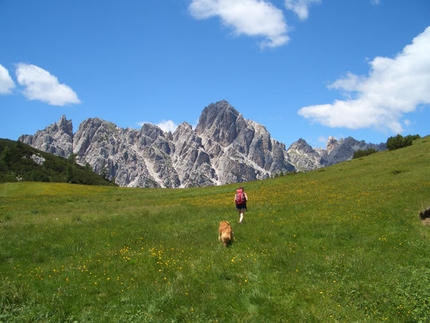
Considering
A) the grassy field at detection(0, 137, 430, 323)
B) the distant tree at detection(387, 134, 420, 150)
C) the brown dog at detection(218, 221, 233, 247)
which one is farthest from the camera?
the distant tree at detection(387, 134, 420, 150)

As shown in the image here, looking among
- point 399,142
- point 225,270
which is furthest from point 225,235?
point 399,142

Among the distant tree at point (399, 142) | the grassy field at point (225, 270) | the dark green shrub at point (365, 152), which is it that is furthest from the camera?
the dark green shrub at point (365, 152)

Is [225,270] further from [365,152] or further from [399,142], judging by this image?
[365,152]

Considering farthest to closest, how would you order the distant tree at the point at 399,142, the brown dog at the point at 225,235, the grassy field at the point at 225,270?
the distant tree at the point at 399,142
the brown dog at the point at 225,235
the grassy field at the point at 225,270

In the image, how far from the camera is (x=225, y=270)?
13.2m

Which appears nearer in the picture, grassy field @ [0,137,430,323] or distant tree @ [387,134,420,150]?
grassy field @ [0,137,430,323]

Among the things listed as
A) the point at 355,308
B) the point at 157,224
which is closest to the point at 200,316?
the point at 355,308

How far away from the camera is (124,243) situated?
1781 cm

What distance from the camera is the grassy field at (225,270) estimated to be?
10.5 meters

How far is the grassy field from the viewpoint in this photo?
1048 centimetres

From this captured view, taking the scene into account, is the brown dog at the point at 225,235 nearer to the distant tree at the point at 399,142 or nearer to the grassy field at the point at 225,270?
the grassy field at the point at 225,270

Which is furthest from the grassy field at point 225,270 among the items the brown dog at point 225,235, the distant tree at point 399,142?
the distant tree at point 399,142

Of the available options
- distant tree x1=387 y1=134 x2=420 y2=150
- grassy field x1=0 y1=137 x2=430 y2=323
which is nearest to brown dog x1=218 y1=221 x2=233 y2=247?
grassy field x1=0 y1=137 x2=430 y2=323

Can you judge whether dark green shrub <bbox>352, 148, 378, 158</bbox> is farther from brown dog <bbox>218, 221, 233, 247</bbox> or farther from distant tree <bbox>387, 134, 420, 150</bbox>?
brown dog <bbox>218, 221, 233, 247</bbox>
